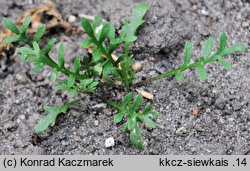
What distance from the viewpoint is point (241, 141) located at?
8.67 ft

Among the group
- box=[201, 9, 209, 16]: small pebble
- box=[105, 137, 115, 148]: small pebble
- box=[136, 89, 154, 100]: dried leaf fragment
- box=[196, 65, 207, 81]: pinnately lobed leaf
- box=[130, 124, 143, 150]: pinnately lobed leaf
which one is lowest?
box=[105, 137, 115, 148]: small pebble

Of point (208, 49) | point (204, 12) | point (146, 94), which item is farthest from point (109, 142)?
point (204, 12)

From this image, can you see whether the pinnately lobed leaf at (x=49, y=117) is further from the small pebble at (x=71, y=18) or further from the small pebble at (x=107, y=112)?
the small pebble at (x=71, y=18)

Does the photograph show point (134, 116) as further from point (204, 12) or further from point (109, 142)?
point (204, 12)

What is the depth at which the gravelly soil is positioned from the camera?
2.67 m

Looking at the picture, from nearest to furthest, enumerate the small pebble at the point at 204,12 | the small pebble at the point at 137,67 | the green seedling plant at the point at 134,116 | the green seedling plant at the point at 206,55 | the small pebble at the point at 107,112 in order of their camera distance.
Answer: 1. the green seedling plant at the point at 134,116
2. the green seedling plant at the point at 206,55
3. the small pebble at the point at 107,112
4. the small pebble at the point at 137,67
5. the small pebble at the point at 204,12

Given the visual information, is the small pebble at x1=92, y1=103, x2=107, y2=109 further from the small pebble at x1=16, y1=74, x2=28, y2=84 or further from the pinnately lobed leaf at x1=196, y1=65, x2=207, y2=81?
the pinnately lobed leaf at x1=196, y1=65, x2=207, y2=81

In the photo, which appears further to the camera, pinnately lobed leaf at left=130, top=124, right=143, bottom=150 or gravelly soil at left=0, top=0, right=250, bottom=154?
gravelly soil at left=0, top=0, right=250, bottom=154

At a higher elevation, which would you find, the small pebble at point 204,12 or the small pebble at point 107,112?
the small pebble at point 204,12

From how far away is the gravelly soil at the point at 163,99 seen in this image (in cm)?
267

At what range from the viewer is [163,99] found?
277 centimetres

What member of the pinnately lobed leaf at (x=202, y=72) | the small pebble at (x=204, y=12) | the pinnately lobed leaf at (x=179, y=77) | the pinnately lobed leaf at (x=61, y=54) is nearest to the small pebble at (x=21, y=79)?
the pinnately lobed leaf at (x=61, y=54)

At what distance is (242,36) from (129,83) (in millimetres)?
673

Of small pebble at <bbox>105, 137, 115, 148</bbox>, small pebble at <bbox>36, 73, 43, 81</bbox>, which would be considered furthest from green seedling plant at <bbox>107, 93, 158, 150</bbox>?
small pebble at <bbox>36, 73, 43, 81</bbox>
